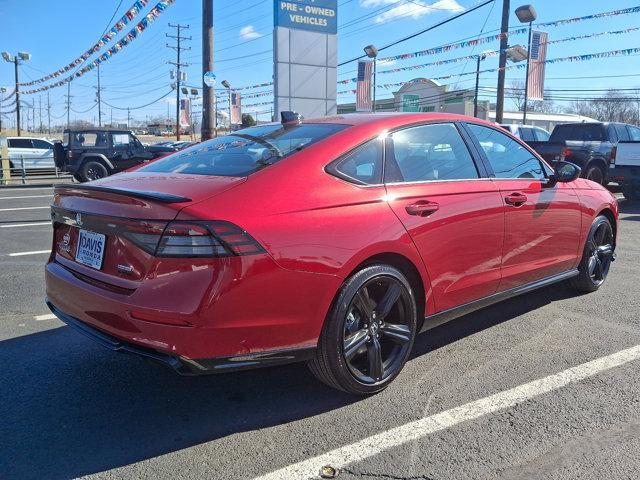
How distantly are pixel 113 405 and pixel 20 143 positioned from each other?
22.8 m

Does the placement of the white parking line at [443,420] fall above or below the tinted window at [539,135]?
below

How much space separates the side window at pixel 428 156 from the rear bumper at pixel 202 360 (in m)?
1.19

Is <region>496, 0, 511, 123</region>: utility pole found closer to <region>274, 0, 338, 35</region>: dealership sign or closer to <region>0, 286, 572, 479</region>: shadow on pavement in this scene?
<region>274, 0, 338, 35</region>: dealership sign

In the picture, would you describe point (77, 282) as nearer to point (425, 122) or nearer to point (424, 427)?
point (424, 427)

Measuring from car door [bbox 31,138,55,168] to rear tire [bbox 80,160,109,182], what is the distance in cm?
515

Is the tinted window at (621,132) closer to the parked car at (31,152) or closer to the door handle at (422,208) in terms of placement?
the door handle at (422,208)

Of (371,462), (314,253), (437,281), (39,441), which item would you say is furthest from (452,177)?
(39,441)

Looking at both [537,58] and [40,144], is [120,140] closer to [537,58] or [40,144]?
[40,144]

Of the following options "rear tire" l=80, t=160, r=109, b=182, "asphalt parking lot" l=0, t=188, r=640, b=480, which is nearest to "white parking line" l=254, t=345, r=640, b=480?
"asphalt parking lot" l=0, t=188, r=640, b=480

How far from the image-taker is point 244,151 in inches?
133

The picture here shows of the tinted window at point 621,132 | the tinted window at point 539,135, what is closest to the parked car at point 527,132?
the tinted window at point 539,135

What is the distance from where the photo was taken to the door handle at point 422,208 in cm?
320

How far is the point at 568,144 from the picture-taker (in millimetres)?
13352

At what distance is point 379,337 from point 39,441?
185cm
